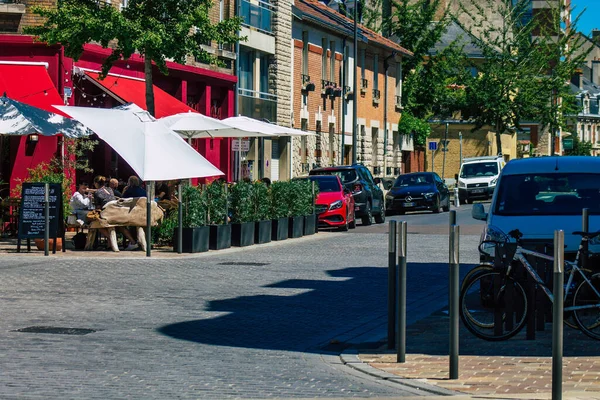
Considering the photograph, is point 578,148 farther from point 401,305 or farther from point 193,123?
point 401,305

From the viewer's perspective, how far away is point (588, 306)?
11.6 metres

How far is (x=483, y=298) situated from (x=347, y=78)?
46634 millimetres

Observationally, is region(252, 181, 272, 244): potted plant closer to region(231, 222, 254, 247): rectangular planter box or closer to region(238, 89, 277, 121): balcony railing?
region(231, 222, 254, 247): rectangular planter box

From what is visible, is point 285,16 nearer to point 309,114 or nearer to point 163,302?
point 309,114

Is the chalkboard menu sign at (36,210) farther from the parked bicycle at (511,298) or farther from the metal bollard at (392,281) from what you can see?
the metal bollard at (392,281)

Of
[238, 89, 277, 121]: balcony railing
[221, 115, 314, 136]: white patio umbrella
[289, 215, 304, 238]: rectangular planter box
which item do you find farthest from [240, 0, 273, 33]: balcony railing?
[289, 215, 304, 238]: rectangular planter box

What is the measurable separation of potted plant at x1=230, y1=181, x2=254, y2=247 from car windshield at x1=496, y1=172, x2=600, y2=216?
1020 centimetres

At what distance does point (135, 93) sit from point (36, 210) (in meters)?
12.0

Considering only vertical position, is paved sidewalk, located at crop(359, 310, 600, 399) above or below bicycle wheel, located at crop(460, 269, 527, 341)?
below

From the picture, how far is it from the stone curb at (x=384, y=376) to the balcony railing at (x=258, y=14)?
3447cm

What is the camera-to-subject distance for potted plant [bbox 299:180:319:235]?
29859 millimetres

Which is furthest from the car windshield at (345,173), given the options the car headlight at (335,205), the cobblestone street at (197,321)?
the cobblestone street at (197,321)

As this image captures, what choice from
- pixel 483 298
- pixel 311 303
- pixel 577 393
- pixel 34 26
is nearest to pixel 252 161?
pixel 34 26

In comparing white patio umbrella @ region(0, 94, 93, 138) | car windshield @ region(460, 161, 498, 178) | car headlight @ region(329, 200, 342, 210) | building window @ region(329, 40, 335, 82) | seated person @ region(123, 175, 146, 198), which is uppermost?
building window @ region(329, 40, 335, 82)
